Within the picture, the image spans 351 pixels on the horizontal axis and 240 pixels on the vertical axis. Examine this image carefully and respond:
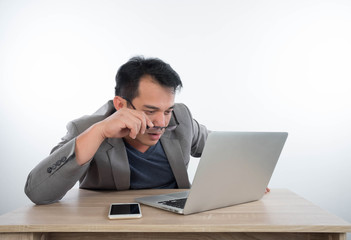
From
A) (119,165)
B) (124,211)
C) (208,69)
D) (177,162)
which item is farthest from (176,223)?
(208,69)

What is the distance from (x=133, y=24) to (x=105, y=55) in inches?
15.2

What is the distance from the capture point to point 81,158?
45.7 inches

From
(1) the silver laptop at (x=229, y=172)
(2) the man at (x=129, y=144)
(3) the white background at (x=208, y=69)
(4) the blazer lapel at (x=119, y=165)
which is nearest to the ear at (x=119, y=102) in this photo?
(2) the man at (x=129, y=144)

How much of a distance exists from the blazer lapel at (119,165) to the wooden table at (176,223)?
32 cm

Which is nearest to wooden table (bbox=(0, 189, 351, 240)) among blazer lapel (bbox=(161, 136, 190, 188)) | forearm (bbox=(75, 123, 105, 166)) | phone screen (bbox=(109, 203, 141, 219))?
phone screen (bbox=(109, 203, 141, 219))

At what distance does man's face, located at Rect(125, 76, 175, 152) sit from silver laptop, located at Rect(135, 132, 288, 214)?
0.39 meters

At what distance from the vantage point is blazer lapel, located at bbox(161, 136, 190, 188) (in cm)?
164

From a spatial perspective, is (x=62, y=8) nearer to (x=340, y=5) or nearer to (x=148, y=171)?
(x=148, y=171)

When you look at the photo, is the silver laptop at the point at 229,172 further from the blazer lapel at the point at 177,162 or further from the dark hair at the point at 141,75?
the dark hair at the point at 141,75

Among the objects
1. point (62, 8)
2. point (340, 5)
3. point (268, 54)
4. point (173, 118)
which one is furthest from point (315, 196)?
point (62, 8)

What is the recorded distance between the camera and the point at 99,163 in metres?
1.48

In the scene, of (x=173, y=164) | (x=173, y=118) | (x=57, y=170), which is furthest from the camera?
(x=173, y=118)

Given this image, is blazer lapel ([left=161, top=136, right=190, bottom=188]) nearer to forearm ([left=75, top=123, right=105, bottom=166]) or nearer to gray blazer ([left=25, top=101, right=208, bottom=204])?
gray blazer ([left=25, top=101, right=208, bottom=204])

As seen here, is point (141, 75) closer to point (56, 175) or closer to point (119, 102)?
point (119, 102)
